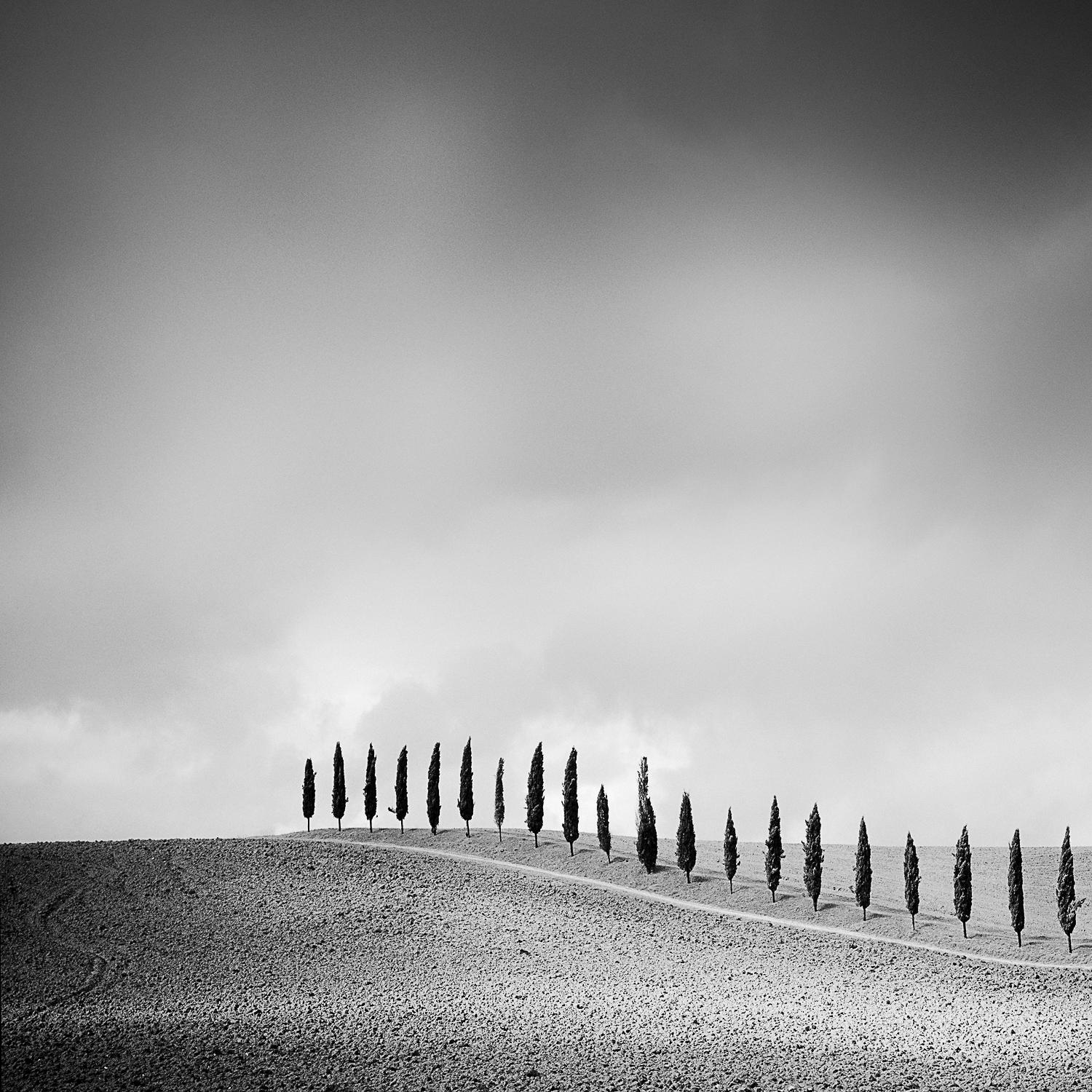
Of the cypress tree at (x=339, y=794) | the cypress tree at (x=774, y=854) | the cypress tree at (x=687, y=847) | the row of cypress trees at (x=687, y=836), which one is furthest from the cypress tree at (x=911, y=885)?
the cypress tree at (x=339, y=794)

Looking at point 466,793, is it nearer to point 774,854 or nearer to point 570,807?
point 570,807

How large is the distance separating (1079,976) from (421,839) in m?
52.0

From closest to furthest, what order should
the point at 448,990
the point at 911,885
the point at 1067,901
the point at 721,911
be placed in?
1. the point at 448,990
2. the point at 721,911
3. the point at 1067,901
4. the point at 911,885

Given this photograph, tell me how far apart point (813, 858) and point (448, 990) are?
35625mm

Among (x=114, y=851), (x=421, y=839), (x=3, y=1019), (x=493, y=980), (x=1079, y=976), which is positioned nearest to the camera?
(x=3, y=1019)

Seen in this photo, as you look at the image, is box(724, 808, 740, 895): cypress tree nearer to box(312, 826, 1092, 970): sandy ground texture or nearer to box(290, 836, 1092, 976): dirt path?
box(312, 826, 1092, 970): sandy ground texture

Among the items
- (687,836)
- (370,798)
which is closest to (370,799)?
(370,798)

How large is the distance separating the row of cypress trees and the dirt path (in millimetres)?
4651

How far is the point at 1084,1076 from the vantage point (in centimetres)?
4478

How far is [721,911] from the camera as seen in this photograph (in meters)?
73.4

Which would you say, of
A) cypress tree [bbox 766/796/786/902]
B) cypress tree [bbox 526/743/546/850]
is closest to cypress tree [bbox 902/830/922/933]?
cypress tree [bbox 766/796/786/902]

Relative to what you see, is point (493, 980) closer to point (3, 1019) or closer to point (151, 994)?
point (151, 994)

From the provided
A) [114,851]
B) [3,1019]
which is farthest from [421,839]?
[3,1019]

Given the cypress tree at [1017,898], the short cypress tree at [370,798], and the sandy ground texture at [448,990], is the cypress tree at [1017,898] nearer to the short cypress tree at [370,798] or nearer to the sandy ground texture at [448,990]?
the sandy ground texture at [448,990]
